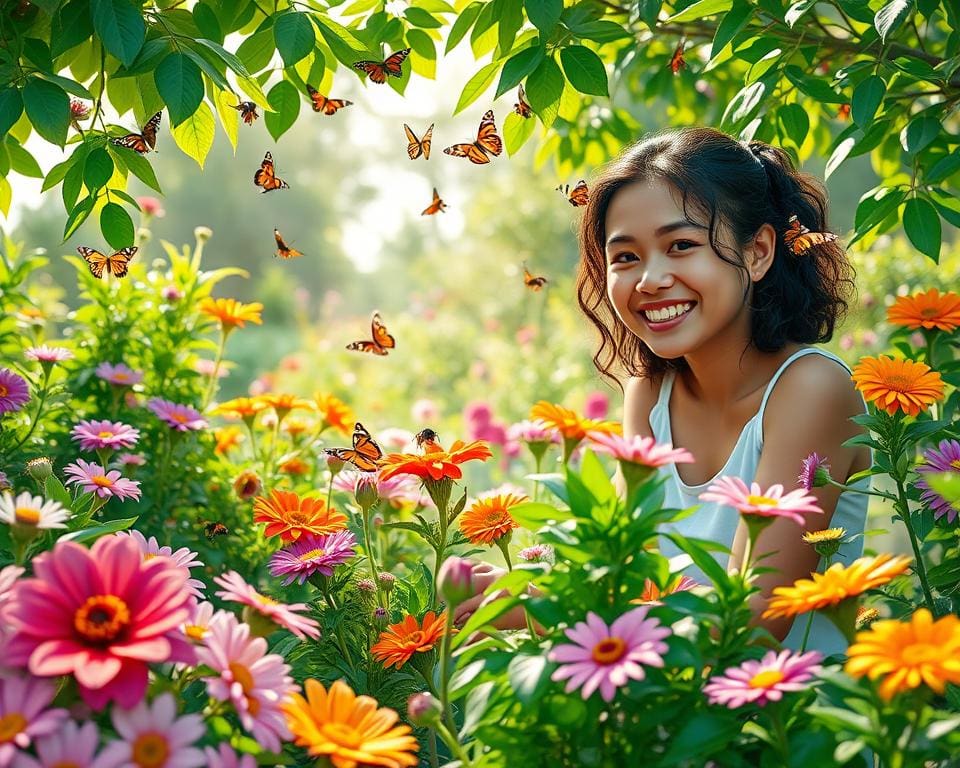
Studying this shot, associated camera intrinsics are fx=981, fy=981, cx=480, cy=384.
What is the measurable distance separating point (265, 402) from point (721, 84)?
1313mm

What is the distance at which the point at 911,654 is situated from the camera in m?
0.68

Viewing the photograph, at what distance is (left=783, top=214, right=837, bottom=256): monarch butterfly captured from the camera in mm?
1578

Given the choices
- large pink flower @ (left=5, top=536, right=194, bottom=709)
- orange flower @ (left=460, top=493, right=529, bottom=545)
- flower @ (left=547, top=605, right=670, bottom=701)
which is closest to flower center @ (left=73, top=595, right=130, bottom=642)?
large pink flower @ (left=5, top=536, right=194, bottom=709)

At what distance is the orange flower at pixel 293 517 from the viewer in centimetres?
119

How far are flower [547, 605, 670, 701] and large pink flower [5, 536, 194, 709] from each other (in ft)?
0.94

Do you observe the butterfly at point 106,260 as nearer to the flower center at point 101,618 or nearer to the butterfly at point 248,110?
the butterfly at point 248,110

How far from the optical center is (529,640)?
37.9 inches

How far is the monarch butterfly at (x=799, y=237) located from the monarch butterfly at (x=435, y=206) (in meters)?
0.60

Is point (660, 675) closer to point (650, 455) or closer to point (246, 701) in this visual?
point (650, 455)

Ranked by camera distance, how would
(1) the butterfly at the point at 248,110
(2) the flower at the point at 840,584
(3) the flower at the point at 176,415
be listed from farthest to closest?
(3) the flower at the point at 176,415 < (1) the butterfly at the point at 248,110 < (2) the flower at the point at 840,584

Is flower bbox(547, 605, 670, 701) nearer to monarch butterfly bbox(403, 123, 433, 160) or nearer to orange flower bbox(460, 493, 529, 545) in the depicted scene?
orange flower bbox(460, 493, 529, 545)

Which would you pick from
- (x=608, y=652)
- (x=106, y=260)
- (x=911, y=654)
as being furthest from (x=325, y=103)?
(x=911, y=654)

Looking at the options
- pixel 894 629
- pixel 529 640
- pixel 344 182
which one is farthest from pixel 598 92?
pixel 344 182

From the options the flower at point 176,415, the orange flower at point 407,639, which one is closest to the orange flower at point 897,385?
the orange flower at point 407,639
